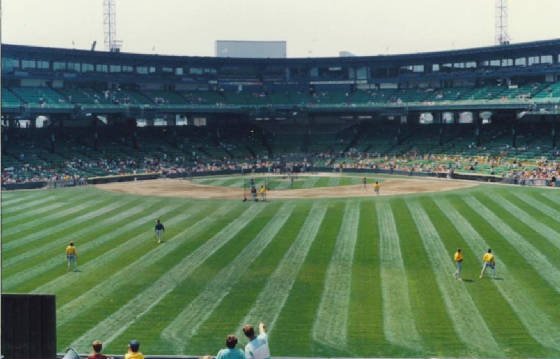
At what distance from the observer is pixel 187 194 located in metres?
59.9

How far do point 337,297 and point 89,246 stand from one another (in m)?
16.5

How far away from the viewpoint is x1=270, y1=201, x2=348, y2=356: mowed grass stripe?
19641 millimetres

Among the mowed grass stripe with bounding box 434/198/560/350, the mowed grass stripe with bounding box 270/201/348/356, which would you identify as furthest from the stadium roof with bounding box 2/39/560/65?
the mowed grass stripe with bounding box 270/201/348/356

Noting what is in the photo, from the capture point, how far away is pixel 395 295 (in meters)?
25.1

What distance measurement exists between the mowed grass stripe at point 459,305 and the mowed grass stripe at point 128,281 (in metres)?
10.3

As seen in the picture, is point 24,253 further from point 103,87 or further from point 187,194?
point 103,87

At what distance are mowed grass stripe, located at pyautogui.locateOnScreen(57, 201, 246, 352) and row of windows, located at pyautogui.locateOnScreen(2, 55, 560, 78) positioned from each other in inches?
2183

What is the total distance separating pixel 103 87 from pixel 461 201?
61.2 metres

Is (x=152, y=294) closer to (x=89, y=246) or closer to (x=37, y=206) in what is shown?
(x=89, y=246)

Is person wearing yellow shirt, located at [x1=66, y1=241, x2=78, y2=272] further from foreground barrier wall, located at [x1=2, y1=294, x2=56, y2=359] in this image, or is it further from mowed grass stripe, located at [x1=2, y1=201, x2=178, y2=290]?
foreground barrier wall, located at [x1=2, y1=294, x2=56, y2=359]

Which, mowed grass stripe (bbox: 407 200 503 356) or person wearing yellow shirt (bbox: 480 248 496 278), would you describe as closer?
mowed grass stripe (bbox: 407 200 503 356)

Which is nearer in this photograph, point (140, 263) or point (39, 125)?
point (140, 263)

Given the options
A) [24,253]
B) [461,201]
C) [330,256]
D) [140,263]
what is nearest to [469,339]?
[330,256]

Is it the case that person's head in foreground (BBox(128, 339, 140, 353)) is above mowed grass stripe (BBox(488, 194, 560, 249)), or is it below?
above
